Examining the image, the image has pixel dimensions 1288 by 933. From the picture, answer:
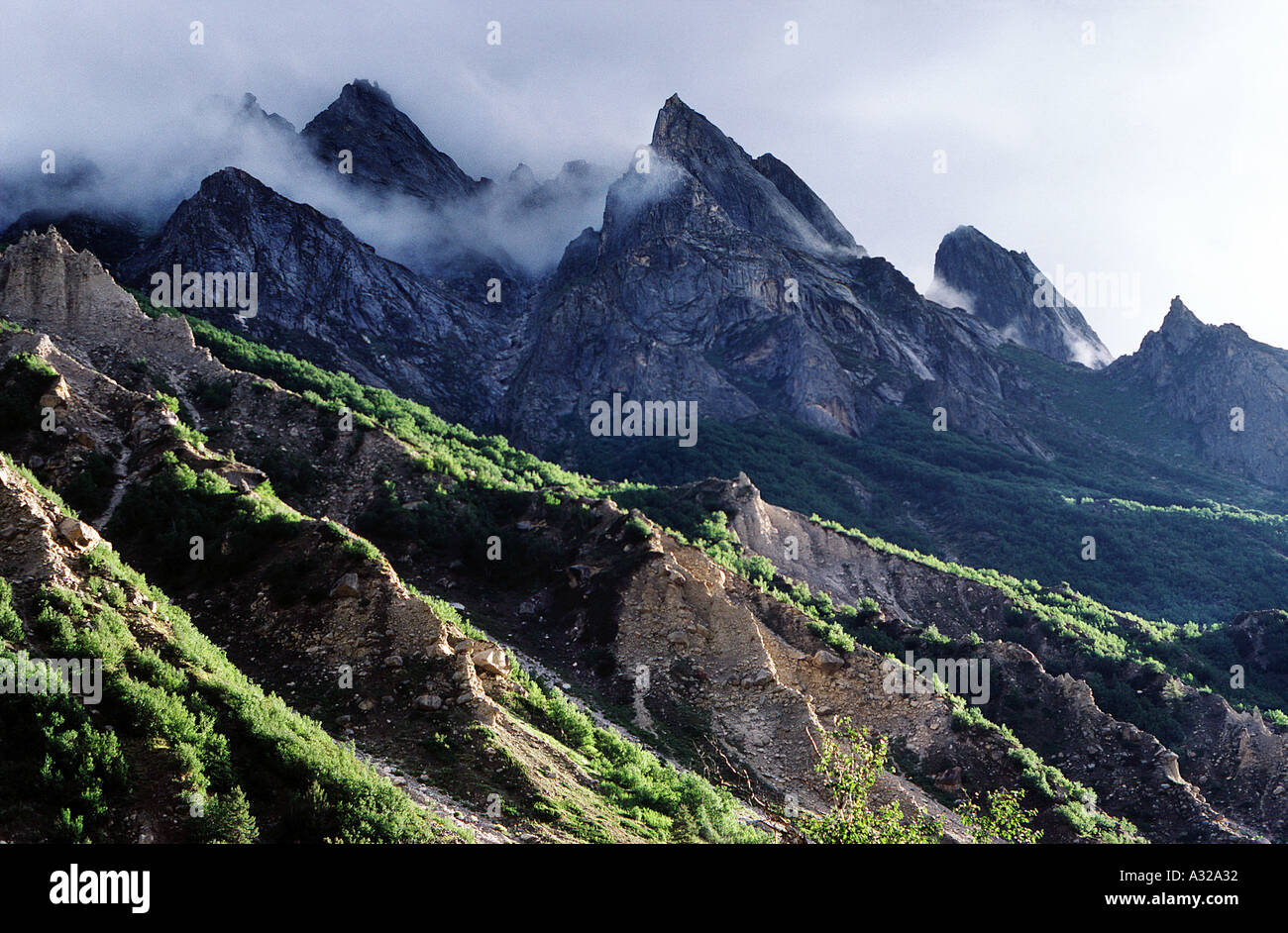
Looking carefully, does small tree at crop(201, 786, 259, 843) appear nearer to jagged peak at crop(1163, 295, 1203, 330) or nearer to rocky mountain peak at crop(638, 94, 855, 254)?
rocky mountain peak at crop(638, 94, 855, 254)

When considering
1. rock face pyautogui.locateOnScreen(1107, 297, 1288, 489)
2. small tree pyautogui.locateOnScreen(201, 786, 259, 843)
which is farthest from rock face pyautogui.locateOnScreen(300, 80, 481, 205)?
small tree pyautogui.locateOnScreen(201, 786, 259, 843)

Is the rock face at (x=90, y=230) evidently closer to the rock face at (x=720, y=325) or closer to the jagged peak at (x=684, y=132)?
the rock face at (x=720, y=325)

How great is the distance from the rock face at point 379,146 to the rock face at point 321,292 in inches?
1588

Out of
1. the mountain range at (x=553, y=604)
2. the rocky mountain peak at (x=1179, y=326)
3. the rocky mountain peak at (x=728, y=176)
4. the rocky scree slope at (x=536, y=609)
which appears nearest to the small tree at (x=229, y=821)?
the mountain range at (x=553, y=604)

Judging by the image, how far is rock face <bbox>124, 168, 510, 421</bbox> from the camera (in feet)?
364

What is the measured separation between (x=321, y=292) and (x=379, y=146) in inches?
2681

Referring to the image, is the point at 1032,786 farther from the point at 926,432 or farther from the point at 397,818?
the point at 926,432

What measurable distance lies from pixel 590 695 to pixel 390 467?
15.7m

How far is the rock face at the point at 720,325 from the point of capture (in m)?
129

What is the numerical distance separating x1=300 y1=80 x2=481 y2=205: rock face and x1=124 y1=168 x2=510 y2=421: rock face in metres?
40.3

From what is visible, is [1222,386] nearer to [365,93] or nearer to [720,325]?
[720,325]

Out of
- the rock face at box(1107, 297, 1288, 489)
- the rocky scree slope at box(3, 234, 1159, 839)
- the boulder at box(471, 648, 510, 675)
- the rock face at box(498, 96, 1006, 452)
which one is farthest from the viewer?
the rock face at box(1107, 297, 1288, 489)

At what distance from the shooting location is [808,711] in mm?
27766

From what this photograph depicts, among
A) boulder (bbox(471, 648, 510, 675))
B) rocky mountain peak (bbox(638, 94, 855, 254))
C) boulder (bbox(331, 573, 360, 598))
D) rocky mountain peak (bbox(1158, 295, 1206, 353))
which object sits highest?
rocky mountain peak (bbox(638, 94, 855, 254))
